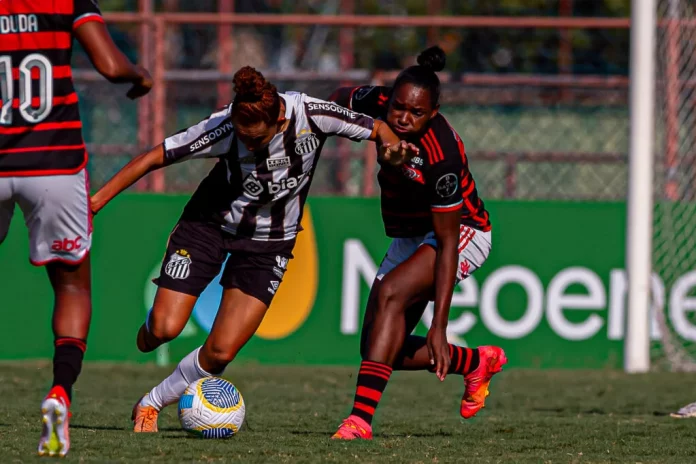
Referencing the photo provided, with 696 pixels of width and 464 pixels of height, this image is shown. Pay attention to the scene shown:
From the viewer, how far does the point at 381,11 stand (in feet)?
53.2

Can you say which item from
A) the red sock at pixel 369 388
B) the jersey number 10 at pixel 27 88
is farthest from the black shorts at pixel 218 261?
the jersey number 10 at pixel 27 88

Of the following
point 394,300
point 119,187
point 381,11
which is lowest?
point 394,300

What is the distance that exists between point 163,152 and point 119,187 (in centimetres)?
30

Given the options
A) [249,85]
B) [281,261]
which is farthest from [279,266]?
[249,85]

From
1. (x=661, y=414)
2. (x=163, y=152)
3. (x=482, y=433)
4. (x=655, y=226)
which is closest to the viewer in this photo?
(x=163, y=152)

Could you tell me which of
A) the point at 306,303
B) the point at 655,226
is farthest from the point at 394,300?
the point at 655,226

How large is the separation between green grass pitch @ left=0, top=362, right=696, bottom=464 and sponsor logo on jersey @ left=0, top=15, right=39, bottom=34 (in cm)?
166

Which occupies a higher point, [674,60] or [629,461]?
[674,60]

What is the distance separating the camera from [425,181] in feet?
19.7

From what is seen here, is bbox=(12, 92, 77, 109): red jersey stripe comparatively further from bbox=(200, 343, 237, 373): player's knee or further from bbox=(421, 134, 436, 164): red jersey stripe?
bbox=(421, 134, 436, 164): red jersey stripe

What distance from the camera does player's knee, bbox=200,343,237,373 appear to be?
20.2ft

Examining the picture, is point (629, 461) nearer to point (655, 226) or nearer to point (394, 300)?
point (394, 300)

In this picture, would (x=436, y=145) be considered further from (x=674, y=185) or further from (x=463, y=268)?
(x=674, y=185)

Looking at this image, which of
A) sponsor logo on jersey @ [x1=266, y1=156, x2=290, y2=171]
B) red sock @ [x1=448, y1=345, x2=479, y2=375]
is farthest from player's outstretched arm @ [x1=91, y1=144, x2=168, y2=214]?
red sock @ [x1=448, y1=345, x2=479, y2=375]
